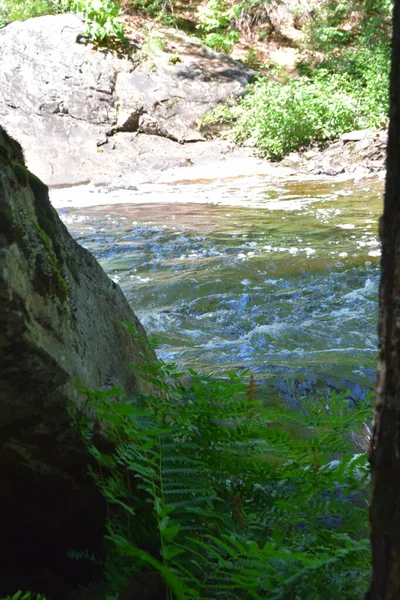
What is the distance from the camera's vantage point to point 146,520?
217 centimetres

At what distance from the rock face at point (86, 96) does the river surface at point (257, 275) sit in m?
5.34

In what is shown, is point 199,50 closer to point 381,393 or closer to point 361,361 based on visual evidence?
point 361,361

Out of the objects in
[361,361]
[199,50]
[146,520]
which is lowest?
[361,361]

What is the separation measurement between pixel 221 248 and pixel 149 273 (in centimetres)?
163

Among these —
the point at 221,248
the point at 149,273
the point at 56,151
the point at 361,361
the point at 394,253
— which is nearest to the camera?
the point at 394,253

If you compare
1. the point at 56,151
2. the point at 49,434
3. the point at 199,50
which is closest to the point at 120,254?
the point at 49,434

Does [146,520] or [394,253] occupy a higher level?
[394,253]

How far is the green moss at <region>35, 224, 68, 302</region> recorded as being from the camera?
219 centimetres

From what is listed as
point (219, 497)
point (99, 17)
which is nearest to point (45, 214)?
point (219, 497)

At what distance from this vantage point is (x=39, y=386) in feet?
6.71

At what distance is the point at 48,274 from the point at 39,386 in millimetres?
414

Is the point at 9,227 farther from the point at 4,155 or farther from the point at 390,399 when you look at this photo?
the point at 390,399

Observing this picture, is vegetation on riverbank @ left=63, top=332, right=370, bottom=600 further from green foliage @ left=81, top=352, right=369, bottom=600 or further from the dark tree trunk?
the dark tree trunk

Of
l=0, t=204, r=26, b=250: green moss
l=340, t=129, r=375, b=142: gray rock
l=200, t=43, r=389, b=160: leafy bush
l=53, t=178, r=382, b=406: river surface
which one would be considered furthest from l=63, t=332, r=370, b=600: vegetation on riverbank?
l=200, t=43, r=389, b=160: leafy bush
